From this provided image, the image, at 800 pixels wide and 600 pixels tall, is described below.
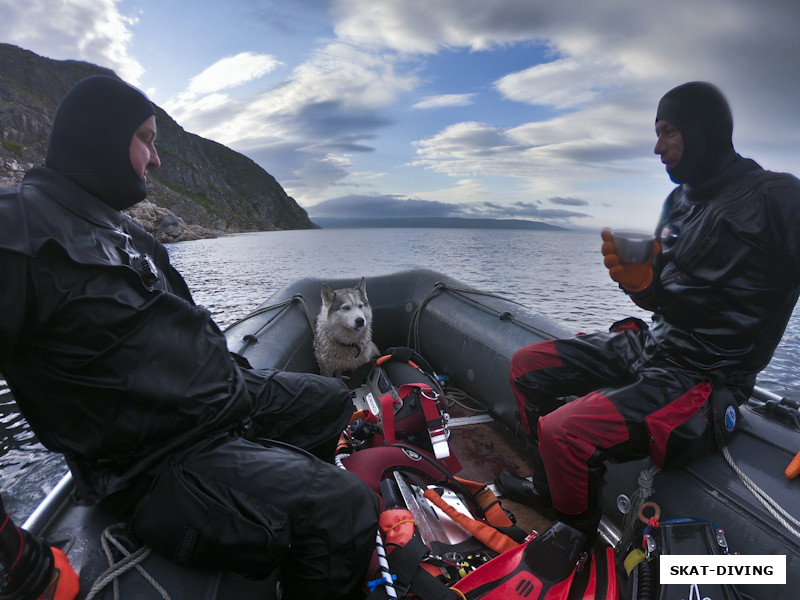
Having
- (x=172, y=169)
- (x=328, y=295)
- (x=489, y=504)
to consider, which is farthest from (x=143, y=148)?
(x=172, y=169)

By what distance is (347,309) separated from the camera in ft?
16.2

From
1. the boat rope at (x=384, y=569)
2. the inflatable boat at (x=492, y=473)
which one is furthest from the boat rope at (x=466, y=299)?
the boat rope at (x=384, y=569)

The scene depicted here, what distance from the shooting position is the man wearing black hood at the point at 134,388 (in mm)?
1396

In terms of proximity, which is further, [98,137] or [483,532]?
[483,532]

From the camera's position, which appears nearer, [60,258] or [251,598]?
[60,258]

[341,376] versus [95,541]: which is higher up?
[95,541]

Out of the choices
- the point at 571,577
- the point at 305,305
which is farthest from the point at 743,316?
the point at 305,305

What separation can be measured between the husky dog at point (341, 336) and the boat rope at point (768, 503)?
11.6 ft

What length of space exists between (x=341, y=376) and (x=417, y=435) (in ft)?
5.75

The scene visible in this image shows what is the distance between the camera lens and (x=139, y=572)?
1525 millimetres

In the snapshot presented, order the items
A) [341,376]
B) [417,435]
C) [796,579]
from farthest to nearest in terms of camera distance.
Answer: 1. [341,376]
2. [417,435]
3. [796,579]

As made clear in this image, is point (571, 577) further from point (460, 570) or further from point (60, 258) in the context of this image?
point (60, 258)

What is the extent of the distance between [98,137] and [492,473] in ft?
11.3

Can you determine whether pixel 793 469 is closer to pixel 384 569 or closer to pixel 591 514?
pixel 591 514
